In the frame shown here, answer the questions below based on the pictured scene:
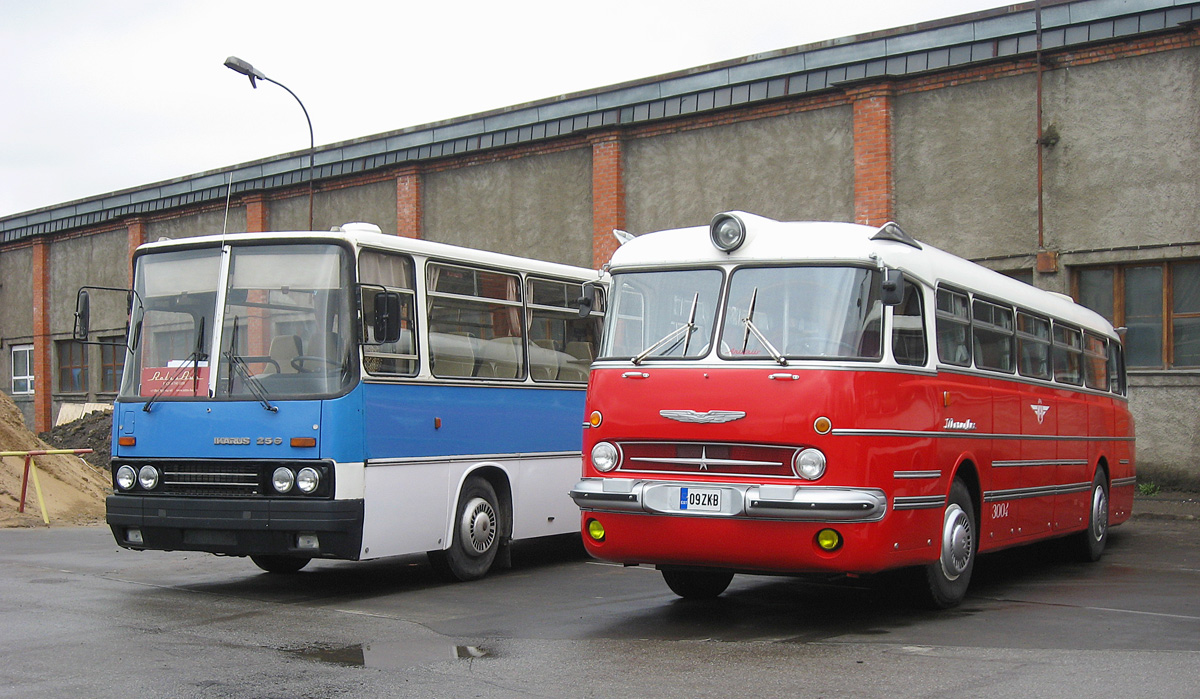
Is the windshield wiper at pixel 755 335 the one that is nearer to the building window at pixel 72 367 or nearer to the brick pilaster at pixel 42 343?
the building window at pixel 72 367

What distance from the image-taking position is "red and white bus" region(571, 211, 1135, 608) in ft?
27.6

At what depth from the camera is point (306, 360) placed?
1037 centimetres

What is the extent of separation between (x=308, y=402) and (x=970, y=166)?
550 inches

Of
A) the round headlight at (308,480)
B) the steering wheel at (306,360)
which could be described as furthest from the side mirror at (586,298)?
the round headlight at (308,480)

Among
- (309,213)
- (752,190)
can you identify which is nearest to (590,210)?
(752,190)

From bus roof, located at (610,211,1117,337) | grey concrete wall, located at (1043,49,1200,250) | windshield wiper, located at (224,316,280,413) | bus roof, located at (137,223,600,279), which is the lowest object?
windshield wiper, located at (224,316,280,413)

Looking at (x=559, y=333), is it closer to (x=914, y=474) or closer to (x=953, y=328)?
(x=953, y=328)

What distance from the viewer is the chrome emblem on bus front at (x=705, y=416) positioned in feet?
28.3

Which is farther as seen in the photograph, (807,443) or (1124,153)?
(1124,153)

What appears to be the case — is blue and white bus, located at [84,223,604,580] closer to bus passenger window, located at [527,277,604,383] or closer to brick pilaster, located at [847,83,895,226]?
bus passenger window, located at [527,277,604,383]

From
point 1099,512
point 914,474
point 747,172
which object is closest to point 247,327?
point 914,474

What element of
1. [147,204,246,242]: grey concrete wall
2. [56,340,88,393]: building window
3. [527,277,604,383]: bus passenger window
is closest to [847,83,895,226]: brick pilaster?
[527,277,604,383]: bus passenger window

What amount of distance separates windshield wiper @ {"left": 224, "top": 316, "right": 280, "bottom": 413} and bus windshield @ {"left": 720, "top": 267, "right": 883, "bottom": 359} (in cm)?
386

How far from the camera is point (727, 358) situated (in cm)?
884
